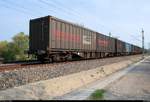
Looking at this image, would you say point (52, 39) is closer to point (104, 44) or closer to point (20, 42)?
point (104, 44)

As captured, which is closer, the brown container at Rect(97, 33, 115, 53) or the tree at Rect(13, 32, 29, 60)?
the brown container at Rect(97, 33, 115, 53)

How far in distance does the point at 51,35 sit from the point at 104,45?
2303 cm

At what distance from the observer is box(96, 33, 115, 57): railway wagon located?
42234 mm

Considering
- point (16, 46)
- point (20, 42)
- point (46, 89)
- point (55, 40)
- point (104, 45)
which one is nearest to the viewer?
point (46, 89)

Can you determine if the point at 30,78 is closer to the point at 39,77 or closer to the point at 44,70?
the point at 39,77

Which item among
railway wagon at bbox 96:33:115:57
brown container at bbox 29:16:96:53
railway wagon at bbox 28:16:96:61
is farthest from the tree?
brown container at bbox 29:16:96:53

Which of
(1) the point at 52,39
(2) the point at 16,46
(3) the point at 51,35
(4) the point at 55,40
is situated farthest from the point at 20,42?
(3) the point at 51,35

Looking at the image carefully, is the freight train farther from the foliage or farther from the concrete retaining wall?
the foliage

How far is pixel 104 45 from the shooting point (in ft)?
153

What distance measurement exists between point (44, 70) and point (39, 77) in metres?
1.74

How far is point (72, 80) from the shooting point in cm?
1628

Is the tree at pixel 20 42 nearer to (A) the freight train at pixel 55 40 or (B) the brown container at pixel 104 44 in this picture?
(B) the brown container at pixel 104 44

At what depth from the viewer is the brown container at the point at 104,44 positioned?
4239 centimetres

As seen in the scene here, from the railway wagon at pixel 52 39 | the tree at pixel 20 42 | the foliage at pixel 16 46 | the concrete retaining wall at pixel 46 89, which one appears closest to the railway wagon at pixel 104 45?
the railway wagon at pixel 52 39
